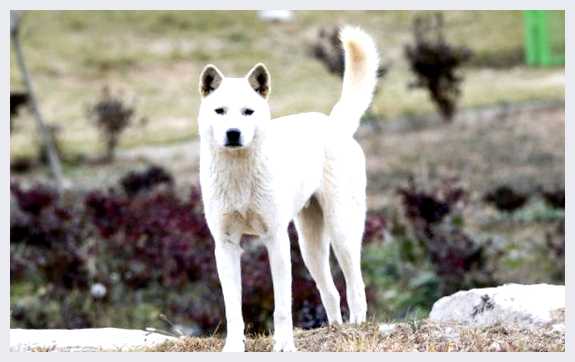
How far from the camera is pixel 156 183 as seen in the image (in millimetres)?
16703

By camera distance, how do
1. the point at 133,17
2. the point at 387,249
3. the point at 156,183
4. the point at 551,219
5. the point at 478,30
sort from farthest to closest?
the point at 133,17
the point at 478,30
the point at 156,183
the point at 551,219
the point at 387,249

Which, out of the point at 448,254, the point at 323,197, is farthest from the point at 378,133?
the point at 323,197

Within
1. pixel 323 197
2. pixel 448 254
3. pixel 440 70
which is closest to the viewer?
pixel 323 197

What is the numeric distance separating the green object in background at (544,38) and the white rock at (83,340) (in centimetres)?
1870

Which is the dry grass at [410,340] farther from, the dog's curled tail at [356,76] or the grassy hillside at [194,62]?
the grassy hillside at [194,62]

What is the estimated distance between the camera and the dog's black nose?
5.86 metres

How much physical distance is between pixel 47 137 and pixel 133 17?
1388cm

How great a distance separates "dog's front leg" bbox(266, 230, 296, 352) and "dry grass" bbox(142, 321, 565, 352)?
0.74ft

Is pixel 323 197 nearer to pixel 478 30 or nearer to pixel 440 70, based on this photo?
pixel 440 70

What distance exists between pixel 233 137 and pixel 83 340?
7.00 ft

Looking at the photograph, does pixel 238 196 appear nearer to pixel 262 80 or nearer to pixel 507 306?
pixel 262 80

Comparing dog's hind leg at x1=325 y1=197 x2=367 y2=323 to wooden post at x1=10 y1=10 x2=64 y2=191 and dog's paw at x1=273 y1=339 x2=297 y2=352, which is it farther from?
wooden post at x1=10 y1=10 x2=64 y2=191

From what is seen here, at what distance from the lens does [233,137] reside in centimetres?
588

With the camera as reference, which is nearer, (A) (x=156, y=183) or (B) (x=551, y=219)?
(B) (x=551, y=219)
